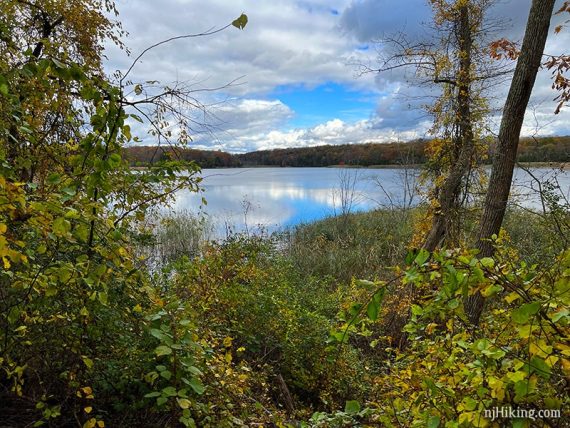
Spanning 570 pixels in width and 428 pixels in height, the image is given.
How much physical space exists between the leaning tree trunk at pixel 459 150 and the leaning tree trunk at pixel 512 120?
244 cm

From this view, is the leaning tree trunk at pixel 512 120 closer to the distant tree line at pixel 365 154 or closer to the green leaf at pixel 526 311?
the distant tree line at pixel 365 154

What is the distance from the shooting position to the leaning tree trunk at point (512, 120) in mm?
3742

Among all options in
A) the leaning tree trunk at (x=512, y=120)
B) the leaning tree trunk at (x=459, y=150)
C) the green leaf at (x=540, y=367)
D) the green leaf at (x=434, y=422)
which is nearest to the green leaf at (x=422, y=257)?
the green leaf at (x=540, y=367)

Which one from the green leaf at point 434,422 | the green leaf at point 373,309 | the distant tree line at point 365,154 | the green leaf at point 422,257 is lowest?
the green leaf at point 434,422

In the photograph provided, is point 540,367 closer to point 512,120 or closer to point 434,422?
point 434,422

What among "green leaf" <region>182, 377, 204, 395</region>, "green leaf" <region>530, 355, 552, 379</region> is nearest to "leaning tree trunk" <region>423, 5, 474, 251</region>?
"green leaf" <region>530, 355, 552, 379</region>

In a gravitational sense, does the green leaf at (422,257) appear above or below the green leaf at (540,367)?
above

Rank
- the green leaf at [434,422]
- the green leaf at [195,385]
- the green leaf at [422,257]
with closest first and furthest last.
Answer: the green leaf at [422,257], the green leaf at [434,422], the green leaf at [195,385]

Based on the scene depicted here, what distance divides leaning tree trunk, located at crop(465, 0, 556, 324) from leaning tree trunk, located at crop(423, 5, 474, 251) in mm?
2438

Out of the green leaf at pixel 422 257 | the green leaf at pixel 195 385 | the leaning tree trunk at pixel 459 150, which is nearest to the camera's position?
the green leaf at pixel 422 257

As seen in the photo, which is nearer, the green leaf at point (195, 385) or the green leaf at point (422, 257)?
the green leaf at point (422, 257)

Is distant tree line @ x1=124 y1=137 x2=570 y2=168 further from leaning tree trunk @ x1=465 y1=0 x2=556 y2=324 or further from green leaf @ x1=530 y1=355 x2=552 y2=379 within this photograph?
green leaf @ x1=530 y1=355 x2=552 y2=379

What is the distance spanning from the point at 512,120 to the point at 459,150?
3580mm

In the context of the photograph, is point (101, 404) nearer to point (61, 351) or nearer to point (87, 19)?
A: point (61, 351)
